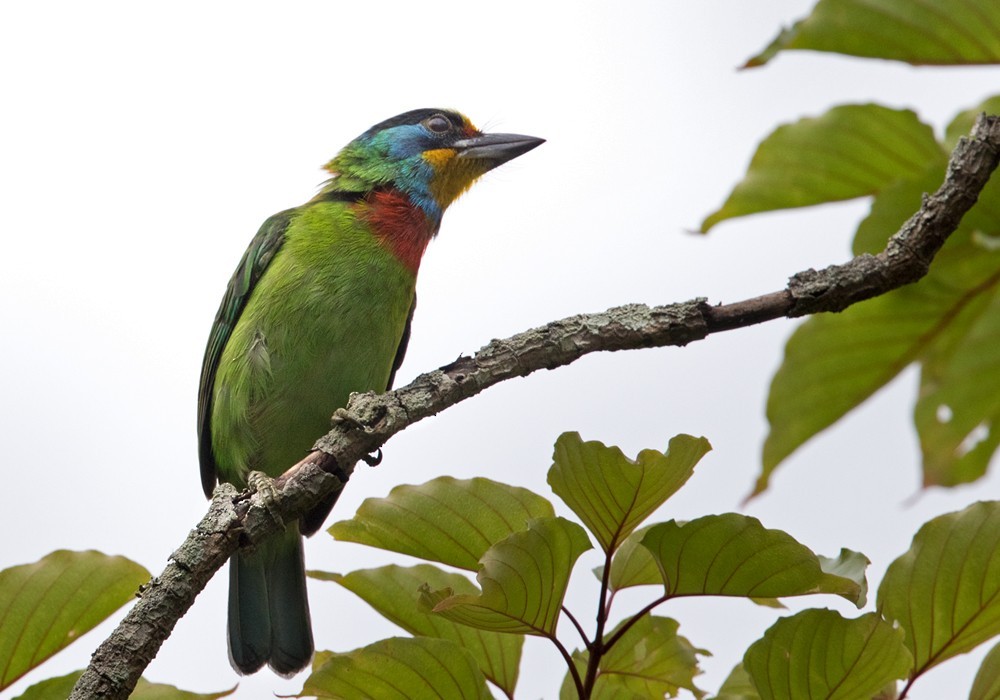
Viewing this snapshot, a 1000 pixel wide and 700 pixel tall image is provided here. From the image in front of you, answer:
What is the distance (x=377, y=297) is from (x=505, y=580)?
1.99 m

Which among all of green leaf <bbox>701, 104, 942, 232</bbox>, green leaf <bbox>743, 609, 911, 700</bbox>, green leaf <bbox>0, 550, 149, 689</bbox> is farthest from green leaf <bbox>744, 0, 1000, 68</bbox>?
green leaf <bbox>0, 550, 149, 689</bbox>

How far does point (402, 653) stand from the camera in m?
1.74

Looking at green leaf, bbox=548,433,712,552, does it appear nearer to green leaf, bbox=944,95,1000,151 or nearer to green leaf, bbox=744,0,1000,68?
green leaf, bbox=744,0,1000,68

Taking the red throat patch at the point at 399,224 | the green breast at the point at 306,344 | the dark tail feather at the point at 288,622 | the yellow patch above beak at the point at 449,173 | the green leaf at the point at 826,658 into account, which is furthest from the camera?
the yellow patch above beak at the point at 449,173

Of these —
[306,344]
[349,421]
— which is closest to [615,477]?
[349,421]

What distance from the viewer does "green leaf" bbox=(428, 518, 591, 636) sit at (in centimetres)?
166

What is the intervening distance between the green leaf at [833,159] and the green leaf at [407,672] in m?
1.21

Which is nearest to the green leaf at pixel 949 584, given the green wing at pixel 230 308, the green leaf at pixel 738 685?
the green leaf at pixel 738 685

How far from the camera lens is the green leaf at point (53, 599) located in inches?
76.1

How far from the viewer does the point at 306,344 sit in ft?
11.3

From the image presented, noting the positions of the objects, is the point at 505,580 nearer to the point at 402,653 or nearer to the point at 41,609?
the point at 402,653

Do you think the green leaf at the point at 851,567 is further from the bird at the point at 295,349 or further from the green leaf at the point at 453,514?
the bird at the point at 295,349

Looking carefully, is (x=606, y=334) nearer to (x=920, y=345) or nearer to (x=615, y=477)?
(x=615, y=477)

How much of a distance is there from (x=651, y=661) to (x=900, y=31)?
1346mm
